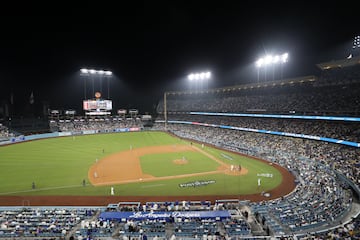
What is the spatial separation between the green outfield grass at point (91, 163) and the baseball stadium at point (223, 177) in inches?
5.4

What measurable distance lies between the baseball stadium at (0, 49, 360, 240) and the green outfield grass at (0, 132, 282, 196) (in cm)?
14

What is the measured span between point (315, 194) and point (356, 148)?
14.0 m

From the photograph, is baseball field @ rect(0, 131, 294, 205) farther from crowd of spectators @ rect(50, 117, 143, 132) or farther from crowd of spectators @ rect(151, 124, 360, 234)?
crowd of spectators @ rect(50, 117, 143, 132)

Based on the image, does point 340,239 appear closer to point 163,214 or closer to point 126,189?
point 163,214

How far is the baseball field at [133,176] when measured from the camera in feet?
76.3

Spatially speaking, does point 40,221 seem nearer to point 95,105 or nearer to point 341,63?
point 341,63

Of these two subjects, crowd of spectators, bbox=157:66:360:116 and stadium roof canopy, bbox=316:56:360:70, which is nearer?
crowd of spectators, bbox=157:66:360:116

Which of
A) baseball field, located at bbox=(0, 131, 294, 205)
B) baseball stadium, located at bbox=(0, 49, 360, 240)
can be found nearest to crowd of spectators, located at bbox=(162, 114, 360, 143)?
baseball stadium, located at bbox=(0, 49, 360, 240)

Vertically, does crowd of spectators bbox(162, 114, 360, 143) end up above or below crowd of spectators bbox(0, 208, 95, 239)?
above

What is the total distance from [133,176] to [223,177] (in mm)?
11221

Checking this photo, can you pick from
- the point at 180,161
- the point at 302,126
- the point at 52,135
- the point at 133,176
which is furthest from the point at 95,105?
the point at 302,126

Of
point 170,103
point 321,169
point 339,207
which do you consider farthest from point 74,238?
point 170,103

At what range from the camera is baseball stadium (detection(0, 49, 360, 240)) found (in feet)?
51.5

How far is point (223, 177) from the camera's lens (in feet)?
92.9
